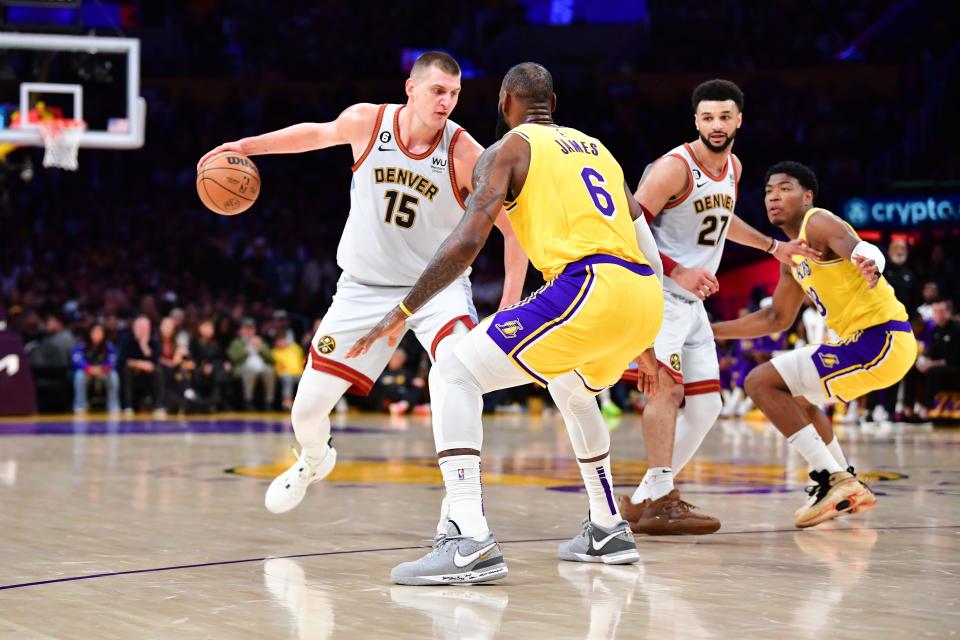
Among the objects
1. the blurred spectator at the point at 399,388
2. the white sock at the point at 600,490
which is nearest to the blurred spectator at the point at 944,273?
the blurred spectator at the point at 399,388

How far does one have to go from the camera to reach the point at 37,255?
77.4 ft

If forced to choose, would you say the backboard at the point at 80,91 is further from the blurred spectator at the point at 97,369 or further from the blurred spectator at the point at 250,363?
the blurred spectator at the point at 250,363

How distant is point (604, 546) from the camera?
5.24 metres

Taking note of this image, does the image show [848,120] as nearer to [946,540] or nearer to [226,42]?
[226,42]

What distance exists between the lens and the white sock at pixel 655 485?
20.9ft

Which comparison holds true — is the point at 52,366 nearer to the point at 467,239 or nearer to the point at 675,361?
the point at 675,361

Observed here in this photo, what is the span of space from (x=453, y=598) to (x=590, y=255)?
1.40 m

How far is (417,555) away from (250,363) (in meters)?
14.0

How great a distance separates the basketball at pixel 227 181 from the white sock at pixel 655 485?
7.88 feet

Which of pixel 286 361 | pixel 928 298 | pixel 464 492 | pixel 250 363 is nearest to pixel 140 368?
pixel 250 363

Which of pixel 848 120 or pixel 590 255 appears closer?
pixel 590 255

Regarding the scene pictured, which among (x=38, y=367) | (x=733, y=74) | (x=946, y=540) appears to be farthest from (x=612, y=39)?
(x=946, y=540)

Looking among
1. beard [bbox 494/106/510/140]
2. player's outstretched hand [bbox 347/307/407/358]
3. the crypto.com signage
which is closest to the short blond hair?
beard [bbox 494/106/510/140]

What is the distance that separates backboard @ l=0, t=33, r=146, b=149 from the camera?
15.7 m
